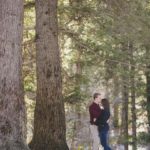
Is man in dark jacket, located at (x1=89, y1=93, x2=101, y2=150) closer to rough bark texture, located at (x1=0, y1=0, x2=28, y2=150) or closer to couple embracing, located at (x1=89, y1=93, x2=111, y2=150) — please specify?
couple embracing, located at (x1=89, y1=93, x2=111, y2=150)

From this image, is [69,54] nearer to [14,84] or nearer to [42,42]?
[42,42]

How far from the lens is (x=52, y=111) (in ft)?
34.5

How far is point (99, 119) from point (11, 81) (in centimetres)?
350

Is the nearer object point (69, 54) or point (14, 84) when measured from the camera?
point (14, 84)

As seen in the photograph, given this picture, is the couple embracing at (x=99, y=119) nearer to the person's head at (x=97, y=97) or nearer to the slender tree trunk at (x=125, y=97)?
→ the person's head at (x=97, y=97)

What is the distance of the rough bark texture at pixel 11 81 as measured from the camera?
7.99 metres

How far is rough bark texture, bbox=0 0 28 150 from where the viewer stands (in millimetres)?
7992

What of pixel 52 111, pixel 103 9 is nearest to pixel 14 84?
pixel 52 111

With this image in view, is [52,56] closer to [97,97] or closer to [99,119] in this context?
[97,97]

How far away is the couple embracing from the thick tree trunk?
811mm

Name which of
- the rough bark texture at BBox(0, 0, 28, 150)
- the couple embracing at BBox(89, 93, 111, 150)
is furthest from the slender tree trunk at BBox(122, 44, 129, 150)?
the rough bark texture at BBox(0, 0, 28, 150)

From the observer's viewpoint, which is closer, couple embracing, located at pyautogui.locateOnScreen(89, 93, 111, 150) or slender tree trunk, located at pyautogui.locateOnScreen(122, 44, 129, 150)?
couple embracing, located at pyautogui.locateOnScreen(89, 93, 111, 150)

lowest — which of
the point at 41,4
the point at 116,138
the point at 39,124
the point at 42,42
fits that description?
the point at 116,138

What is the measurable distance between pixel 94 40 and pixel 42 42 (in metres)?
4.97
